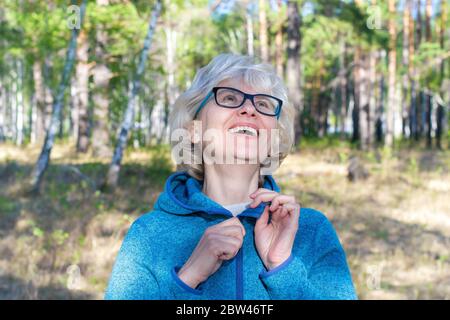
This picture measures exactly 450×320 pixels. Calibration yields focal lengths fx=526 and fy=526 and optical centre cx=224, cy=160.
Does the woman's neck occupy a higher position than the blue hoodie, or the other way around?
the woman's neck

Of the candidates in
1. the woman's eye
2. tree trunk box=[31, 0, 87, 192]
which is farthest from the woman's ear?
tree trunk box=[31, 0, 87, 192]

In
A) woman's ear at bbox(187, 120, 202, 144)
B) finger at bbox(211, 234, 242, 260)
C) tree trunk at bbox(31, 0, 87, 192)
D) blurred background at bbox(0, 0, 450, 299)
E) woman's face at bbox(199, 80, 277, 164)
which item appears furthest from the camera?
tree trunk at bbox(31, 0, 87, 192)

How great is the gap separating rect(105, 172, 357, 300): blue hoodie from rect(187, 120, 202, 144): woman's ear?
209mm

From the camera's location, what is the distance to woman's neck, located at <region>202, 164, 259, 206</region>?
5.50 feet

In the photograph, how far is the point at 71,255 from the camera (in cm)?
784

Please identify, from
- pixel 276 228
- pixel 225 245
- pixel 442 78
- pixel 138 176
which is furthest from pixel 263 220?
pixel 442 78

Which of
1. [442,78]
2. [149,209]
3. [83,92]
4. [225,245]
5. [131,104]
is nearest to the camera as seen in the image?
[225,245]

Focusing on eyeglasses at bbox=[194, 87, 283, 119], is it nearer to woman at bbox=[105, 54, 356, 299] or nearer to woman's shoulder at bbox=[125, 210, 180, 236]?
woman at bbox=[105, 54, 356, 299]

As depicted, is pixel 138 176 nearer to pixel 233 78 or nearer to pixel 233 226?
pixel 233 78

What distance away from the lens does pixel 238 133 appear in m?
1.62

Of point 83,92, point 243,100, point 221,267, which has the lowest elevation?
point 221,267

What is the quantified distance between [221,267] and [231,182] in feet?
0.89

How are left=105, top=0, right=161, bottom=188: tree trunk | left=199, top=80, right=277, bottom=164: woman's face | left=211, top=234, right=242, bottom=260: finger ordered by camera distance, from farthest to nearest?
left=105, top=0, right=161, bottom=188: tree trunk
left=199, top=80, right=277, bottom=164: woman's face
left=211, top=234, right=242, bottom=260: finger
